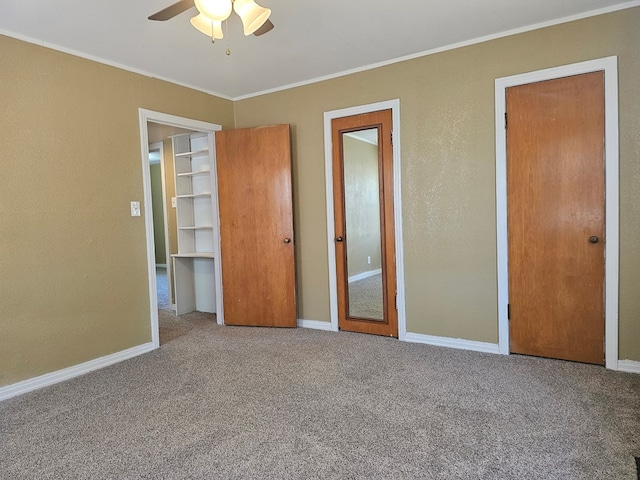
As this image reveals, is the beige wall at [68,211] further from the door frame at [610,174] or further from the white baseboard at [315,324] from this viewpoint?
the door frame at [610,174]

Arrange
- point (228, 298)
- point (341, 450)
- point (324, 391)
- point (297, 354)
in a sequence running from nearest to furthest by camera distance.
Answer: point (341, 450) < point (324, 391) < point (297, 354) < point (228, 298)

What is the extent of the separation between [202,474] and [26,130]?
2.57 metres

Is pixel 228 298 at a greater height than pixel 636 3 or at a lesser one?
lesser

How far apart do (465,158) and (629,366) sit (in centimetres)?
188

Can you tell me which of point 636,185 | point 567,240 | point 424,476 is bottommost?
point 424,476

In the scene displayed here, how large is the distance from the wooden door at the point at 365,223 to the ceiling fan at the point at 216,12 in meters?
1.63

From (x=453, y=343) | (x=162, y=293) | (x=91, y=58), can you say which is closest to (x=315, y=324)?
(x=453, y=343)

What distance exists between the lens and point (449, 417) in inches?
85.7

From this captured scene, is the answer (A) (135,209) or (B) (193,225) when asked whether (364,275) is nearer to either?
→ (A) (135,209)

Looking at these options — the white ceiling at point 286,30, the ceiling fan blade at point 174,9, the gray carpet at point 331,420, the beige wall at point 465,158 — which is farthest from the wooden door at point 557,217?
the ceiling fan blade at point 174,9

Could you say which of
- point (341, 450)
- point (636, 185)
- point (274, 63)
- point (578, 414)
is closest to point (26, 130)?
point (274, 63)

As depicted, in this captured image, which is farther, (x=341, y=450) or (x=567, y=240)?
(x=567, y=240)

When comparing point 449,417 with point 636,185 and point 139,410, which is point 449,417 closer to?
point 139,410

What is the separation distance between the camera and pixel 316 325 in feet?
13.2
